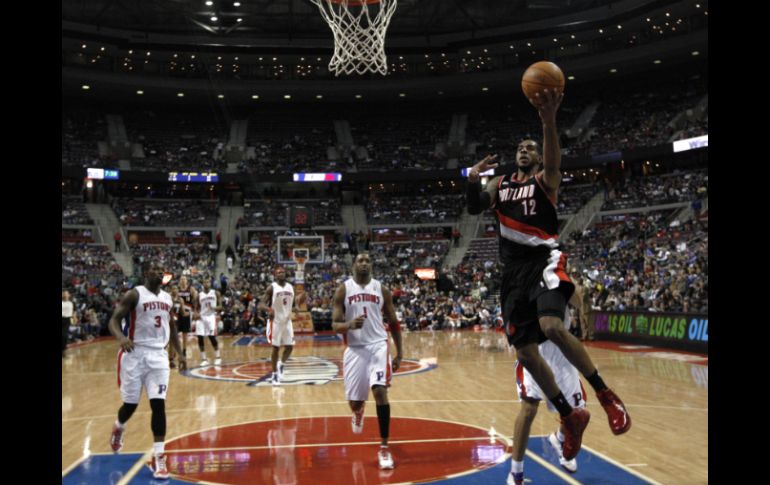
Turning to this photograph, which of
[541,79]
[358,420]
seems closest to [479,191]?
[541,79]

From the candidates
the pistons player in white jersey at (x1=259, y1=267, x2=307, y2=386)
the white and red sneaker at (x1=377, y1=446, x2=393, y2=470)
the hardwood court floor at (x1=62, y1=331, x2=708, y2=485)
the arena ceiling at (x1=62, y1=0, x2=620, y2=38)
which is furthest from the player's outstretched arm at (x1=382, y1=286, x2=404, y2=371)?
the arena ceiling at (x1=62, y1=0, x2=620, y2=38)

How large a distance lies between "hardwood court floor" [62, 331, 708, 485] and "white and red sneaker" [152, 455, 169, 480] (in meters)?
0.98

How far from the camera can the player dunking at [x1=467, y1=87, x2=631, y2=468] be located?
4480 millimetres

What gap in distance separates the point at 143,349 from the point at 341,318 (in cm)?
193

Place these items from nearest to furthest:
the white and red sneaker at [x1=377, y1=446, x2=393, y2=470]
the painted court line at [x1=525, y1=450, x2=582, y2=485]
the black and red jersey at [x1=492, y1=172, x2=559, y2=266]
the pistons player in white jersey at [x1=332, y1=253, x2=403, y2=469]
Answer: the black and red jersey at [x1=492, y1=172, x2=559, y2=266]
the painted court line at [x1=525, y1=450, x2=582, y2=485]
the white and red sneaker at [x1=377, y1=446, x2=393, y2=470]
the pistons player in white jersey at [x1=332, y1=253, x2=403, y2=469]

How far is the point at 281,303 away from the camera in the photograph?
1210cm

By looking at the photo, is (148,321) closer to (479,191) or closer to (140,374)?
(140,374)

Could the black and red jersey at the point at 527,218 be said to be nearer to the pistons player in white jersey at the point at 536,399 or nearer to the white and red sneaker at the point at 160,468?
the pistons player in white jersey at the point at 536,399

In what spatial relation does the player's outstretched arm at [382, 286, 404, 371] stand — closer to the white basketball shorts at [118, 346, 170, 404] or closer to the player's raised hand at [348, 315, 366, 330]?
the player's raised hand at [348, 315, 366, 330]

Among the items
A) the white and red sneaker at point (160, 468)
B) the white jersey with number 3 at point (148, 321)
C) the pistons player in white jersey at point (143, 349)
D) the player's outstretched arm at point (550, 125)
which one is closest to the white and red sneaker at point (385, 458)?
the white and red sneaker at point (160, 468)

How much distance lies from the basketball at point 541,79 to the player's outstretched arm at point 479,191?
0.51m

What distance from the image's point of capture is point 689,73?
38000 mm

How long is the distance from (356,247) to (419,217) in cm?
482
